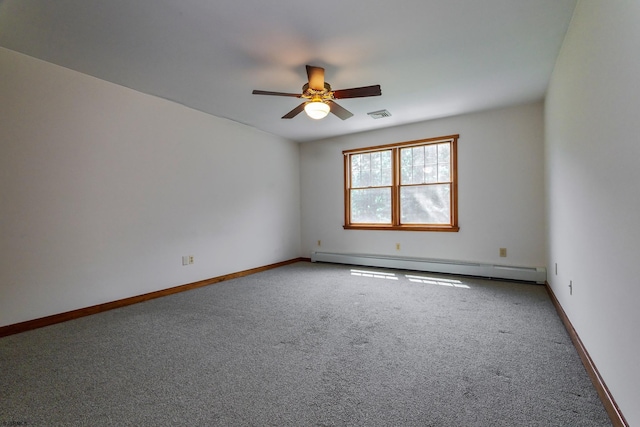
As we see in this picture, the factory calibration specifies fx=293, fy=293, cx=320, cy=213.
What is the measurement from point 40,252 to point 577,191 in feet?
14.9

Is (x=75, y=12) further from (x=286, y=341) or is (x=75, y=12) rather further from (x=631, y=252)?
(x=631, y=252)

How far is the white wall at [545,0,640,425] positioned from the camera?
47.3 inches

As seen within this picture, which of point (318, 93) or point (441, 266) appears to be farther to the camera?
point (441, 266)

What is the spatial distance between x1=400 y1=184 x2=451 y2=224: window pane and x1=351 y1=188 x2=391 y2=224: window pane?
11.3 inches

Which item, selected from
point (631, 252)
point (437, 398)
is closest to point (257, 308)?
point (437, 398)

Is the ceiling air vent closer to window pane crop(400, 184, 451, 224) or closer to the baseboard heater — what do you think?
window pane crop(400, 184, 451, 224)

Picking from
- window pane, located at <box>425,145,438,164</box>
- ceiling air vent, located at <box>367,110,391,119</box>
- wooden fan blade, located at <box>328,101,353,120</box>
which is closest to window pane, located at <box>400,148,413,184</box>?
window pane, located at <box>425,145,438,164</box>

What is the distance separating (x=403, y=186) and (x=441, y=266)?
4.81 feet

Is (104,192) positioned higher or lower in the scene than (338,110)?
lower

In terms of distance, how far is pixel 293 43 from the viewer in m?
2.54

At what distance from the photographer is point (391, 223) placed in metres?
5.24

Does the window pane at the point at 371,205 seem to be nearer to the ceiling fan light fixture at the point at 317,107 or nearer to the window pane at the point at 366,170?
the window pane at the point at 366,170

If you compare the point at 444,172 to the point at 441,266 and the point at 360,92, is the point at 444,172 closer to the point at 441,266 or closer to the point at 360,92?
the point at 441,266

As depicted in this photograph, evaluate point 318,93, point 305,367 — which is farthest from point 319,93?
point 305,367
